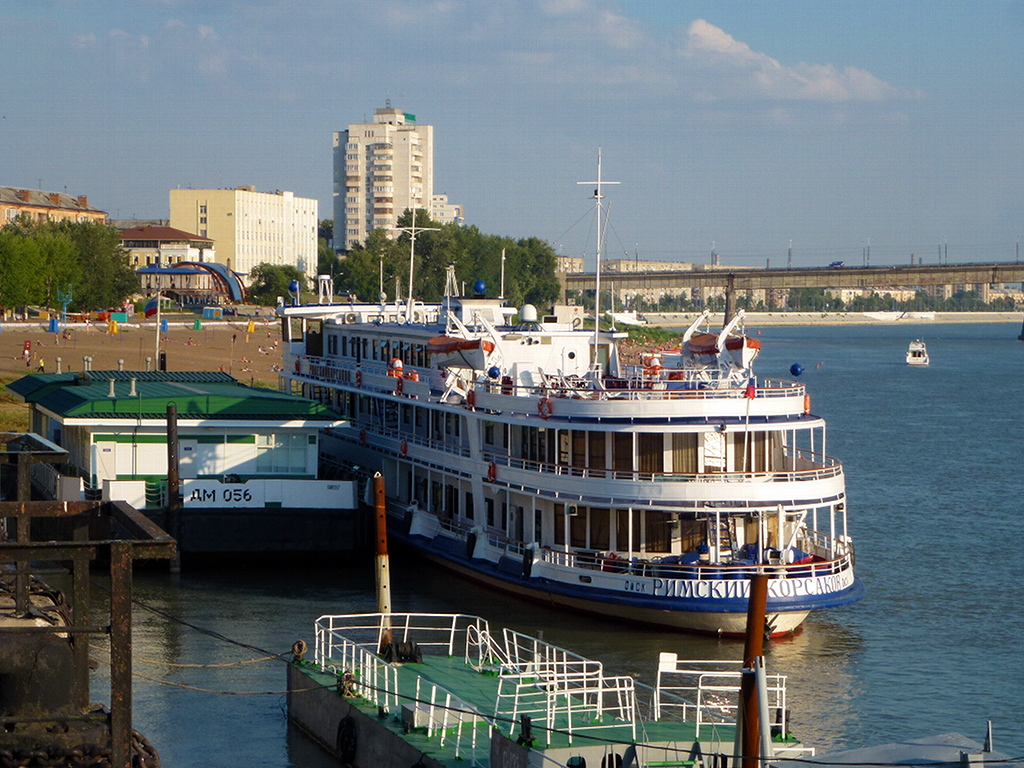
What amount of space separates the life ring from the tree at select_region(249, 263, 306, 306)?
131 meters

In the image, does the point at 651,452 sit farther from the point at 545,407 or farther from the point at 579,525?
the point at 545,407

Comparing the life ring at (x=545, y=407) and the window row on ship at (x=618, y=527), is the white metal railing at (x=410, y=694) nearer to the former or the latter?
the window row on ship at (x=618, y=527)

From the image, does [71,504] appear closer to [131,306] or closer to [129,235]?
[131,306]

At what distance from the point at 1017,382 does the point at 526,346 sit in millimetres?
100519

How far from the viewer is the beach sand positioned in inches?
3477

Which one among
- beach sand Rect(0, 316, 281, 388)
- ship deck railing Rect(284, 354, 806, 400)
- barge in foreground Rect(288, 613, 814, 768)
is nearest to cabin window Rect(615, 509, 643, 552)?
ship deck railing Rect(284, 354, 806, 400)

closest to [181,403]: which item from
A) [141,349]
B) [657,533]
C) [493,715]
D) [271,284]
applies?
[657,533]

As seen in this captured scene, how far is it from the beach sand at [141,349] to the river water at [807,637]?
145ft

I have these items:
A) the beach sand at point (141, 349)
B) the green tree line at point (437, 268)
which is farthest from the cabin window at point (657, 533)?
the green tree line at point (437, 268)

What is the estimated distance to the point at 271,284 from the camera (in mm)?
167125

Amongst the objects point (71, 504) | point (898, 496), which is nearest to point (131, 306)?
point (898, 496)

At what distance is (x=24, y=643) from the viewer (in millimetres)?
12461

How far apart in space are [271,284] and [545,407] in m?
138

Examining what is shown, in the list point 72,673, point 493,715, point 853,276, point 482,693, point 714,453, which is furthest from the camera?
point 853,276
